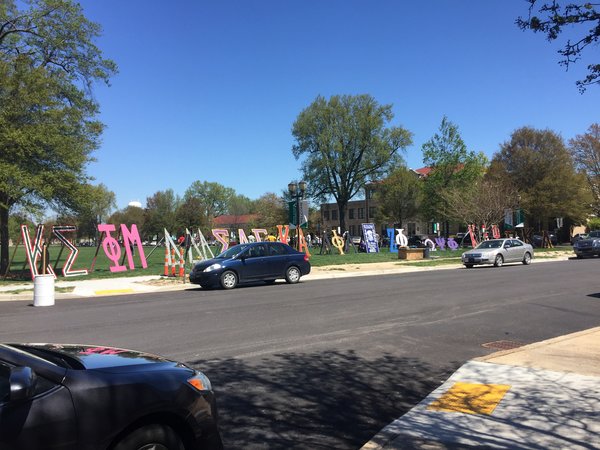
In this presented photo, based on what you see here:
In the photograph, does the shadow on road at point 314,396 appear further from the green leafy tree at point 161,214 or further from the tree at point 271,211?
the green leafy tree at point 161,214

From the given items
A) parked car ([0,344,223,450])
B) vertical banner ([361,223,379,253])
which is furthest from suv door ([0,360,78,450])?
vertical banner ([361,223,379,253])

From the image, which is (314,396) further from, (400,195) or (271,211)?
(271,211)

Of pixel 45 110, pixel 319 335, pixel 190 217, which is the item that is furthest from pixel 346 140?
pixel 319 335

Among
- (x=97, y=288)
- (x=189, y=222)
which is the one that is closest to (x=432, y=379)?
(x=97, y=288)

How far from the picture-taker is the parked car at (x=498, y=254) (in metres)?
25.1

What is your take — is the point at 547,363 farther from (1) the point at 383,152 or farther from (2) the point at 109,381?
(1) the point at 383,152

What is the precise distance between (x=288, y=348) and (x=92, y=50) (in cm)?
2399

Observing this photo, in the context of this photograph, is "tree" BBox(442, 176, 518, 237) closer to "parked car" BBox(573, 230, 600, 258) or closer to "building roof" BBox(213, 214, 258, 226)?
"parked car" BBox(573, 230, 600, 258)

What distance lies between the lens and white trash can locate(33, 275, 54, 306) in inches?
537

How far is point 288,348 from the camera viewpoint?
295 inches

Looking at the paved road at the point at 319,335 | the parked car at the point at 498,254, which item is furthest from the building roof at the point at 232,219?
the paved road at the point at 319,335

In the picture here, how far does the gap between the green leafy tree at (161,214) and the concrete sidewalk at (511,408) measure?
87.3m

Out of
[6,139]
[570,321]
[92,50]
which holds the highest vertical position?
[92,50]

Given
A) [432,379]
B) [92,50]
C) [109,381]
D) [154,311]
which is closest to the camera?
[109,381]
